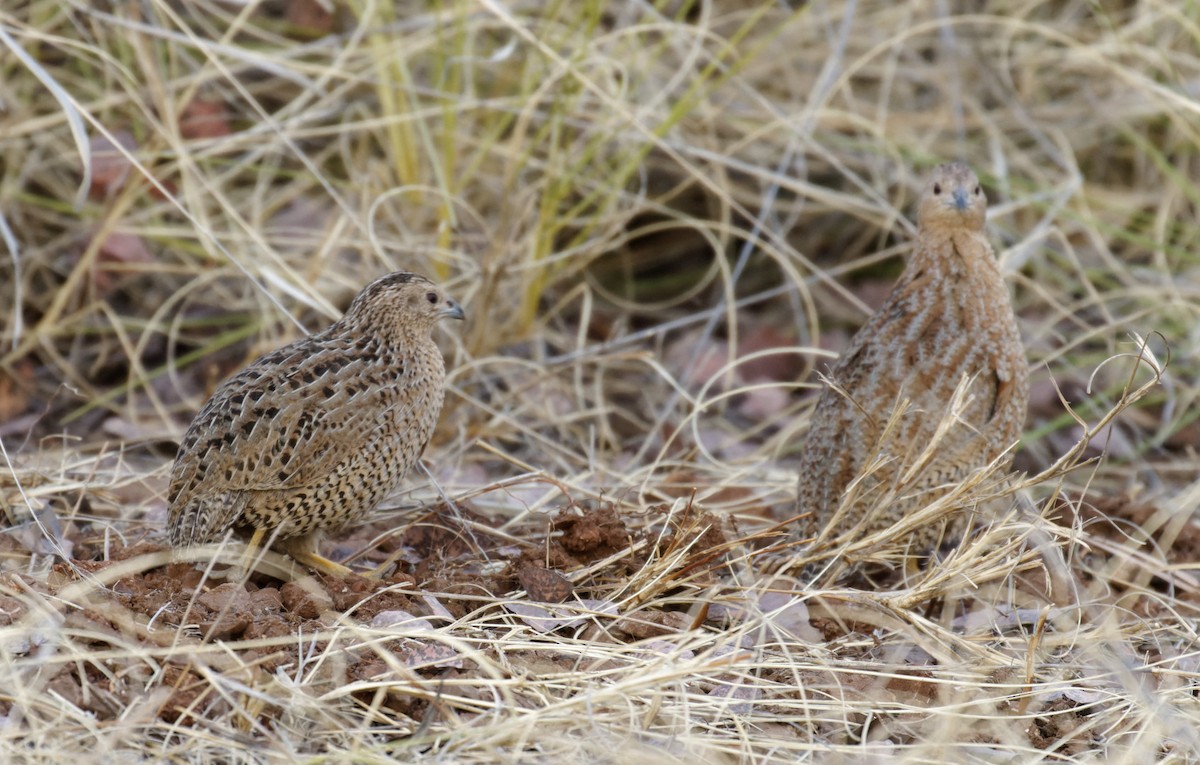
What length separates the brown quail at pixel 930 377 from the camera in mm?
4441

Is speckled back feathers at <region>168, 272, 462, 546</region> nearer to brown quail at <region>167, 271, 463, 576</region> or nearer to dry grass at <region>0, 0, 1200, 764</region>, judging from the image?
brown quail at <region>167, 271, 463, 576</region>

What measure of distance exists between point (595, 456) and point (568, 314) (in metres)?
1.42

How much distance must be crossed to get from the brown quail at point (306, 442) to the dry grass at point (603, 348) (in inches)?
10.7

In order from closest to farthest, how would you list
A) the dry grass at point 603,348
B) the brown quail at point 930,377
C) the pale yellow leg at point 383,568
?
the dry grass at point 603,348
the pale yellow leg at point 383,568
the brown quail at point 930,377

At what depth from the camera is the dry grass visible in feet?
11.1

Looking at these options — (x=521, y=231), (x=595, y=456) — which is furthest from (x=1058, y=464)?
(x=521, y=231)

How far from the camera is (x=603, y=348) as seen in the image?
19.5ft

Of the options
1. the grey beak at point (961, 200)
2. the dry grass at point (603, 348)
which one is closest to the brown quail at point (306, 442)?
the dry grass at point (603, 348)

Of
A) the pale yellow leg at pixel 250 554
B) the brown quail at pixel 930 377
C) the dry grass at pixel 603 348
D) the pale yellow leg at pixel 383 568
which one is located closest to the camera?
the dry grass at pixel 603 348

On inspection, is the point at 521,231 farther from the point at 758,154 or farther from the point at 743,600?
the point at 743,600

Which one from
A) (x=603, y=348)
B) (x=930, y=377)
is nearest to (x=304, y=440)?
(x=930, y=377)

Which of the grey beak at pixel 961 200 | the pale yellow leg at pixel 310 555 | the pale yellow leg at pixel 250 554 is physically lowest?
the pale yellow leg at pixel 310 555

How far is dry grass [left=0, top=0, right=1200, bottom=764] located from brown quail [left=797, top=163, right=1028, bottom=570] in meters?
0.26

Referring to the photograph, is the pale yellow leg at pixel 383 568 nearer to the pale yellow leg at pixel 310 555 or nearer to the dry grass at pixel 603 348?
the pale yellow leg at pixel 310 555
